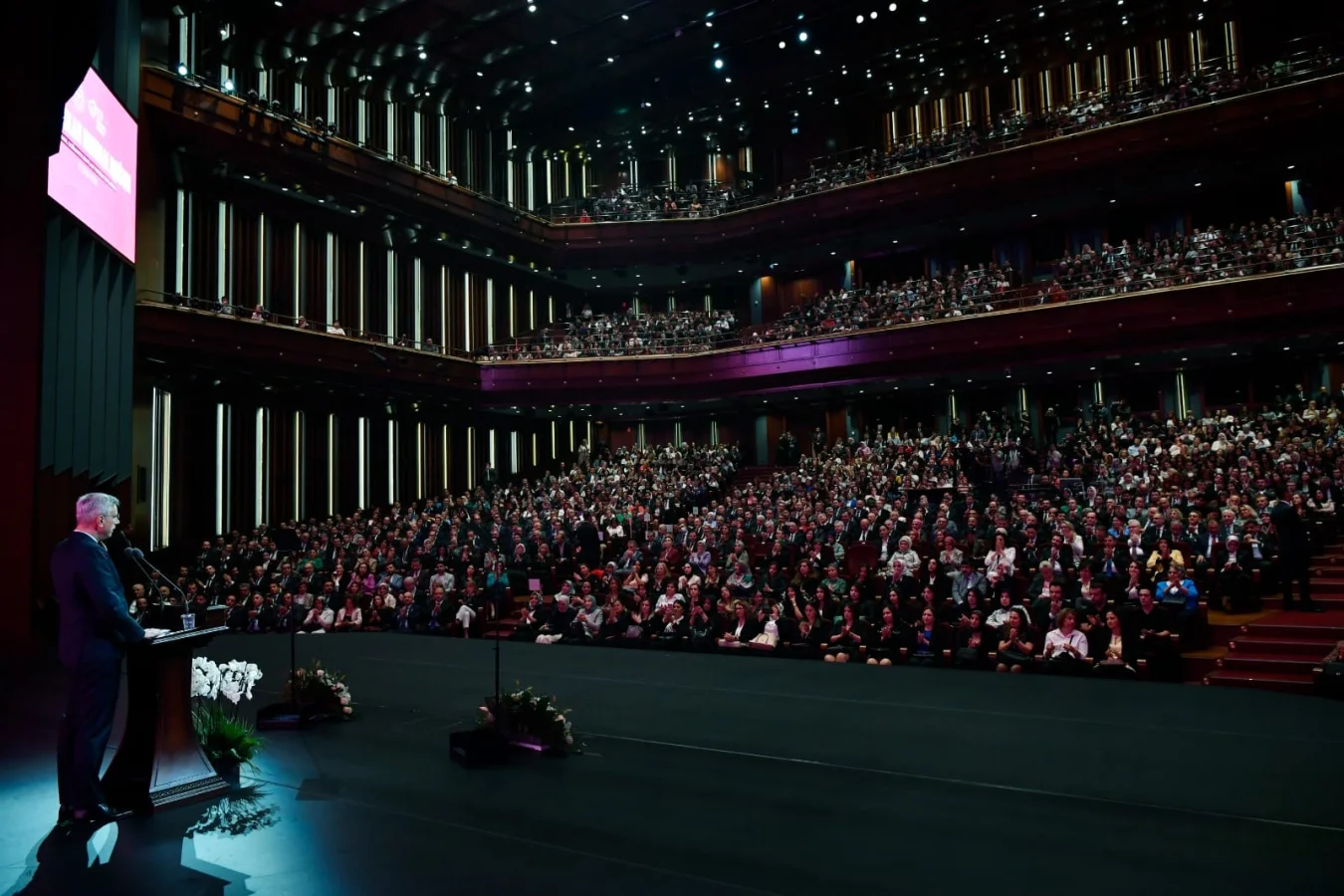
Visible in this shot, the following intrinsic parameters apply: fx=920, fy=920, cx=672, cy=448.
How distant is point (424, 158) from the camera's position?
23.2m

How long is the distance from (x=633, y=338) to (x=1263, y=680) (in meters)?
16.9

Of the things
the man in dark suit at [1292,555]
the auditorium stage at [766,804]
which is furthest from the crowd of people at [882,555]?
the auditorium stage at [766,804]

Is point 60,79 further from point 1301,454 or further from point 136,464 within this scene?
point 1301,454

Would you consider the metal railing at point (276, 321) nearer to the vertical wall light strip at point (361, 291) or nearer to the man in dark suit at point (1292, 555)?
the vertical wall light strip at point (361, 291)

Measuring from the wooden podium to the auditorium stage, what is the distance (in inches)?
5.3

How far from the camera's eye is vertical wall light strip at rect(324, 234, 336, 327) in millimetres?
20766

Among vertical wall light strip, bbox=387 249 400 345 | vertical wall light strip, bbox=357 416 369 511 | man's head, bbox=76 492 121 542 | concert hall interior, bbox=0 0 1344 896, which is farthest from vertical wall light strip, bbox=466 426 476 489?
man's head, bbox=76 492 121 542

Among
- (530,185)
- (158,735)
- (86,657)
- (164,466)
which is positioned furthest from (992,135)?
(86,657)

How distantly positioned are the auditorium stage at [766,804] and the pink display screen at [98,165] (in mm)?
6073

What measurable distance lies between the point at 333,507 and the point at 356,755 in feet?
55.3

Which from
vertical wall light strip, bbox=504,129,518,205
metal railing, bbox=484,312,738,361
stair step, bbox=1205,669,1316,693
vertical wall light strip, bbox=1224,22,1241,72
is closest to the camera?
stair step, bbox=1205,669,1316,693

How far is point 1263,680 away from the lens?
725cm

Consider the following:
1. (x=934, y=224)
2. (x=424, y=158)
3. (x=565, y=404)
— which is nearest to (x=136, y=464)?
(x=565, y=404)

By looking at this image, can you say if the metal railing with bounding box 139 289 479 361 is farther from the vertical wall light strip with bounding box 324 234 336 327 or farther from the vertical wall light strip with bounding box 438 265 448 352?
the vertical wall light strip with bounding box 438 265 448 352
